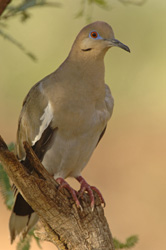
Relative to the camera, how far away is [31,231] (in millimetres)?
3225

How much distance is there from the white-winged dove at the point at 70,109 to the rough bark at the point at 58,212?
398 millimetres

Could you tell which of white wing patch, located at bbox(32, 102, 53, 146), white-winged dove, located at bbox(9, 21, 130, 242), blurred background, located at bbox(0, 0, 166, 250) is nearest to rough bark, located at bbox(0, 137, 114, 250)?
white-winged dove, located at bbox(9, 21, 130, 242)

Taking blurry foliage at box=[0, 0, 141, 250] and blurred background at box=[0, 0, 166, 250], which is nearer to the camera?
blurry foliage at box=[0, 0, 141, 250]

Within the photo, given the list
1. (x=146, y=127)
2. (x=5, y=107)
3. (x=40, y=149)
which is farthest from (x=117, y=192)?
(x=40, y=149)

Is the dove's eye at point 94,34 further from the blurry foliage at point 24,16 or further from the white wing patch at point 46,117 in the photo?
the blurry foliage at point 24,16

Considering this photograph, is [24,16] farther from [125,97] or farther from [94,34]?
[125,97]

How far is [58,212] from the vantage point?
2887 millimetres

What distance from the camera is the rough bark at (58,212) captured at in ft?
9.05

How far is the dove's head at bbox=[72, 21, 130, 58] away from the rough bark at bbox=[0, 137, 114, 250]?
1009 mm

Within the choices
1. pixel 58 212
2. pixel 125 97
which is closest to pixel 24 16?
pixel 58 212

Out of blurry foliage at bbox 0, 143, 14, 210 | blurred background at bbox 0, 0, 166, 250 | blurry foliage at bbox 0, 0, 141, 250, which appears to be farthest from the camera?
blurred background at bbox 0, 0, 166, 250

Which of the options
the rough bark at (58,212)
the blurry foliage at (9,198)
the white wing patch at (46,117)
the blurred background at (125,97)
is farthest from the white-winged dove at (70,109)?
the blurred background at (125,97)

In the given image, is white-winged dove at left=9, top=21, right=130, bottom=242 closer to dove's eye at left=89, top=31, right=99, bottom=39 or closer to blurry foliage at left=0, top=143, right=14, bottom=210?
dove's eye at left=89, top=31, right=99, bottom=39

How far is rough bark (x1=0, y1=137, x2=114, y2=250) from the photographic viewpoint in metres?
2.76
